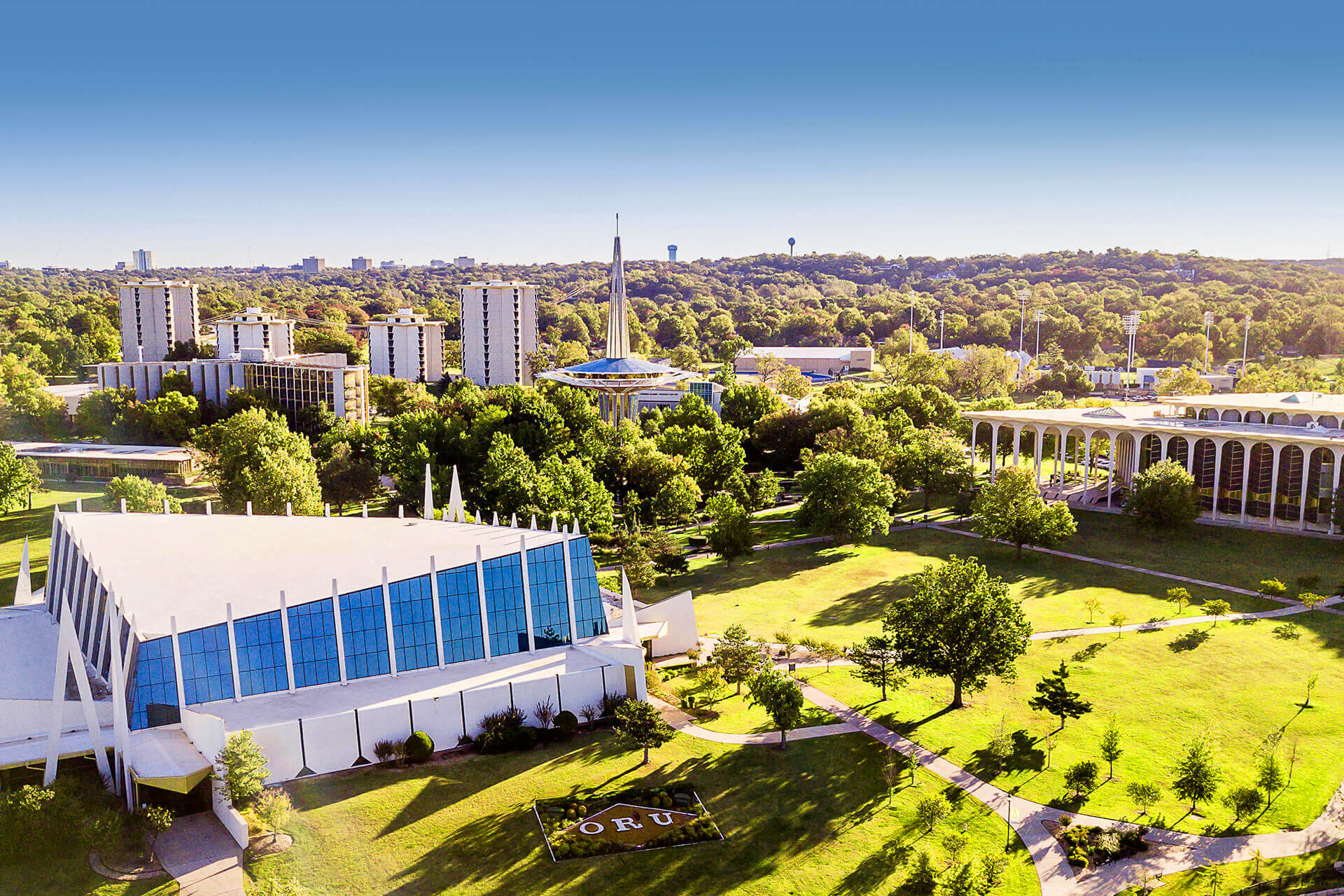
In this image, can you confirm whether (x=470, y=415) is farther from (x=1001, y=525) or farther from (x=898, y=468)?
(x=1001, y=525)

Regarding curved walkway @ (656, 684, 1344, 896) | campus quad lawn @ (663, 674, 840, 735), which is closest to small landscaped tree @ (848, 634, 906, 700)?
campus quad lawn @ (663, 674, 840, 735)

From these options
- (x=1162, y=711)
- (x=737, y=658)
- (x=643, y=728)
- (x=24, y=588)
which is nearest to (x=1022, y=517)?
(x=1162, y=711)

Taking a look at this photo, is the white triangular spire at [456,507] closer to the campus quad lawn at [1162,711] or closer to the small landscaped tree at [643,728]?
the small landscaped tree at [643,728]

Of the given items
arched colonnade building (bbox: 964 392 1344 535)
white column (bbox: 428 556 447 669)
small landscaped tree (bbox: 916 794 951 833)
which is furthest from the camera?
arched colonnade building (bbox: 964 392 1344 535)

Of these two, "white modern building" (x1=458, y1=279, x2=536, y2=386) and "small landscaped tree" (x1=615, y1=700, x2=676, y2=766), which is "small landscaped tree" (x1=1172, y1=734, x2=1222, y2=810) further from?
"white modern building" (x1=458, y1=279, x2=536, y2=386)

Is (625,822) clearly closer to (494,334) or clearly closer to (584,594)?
(584,594)

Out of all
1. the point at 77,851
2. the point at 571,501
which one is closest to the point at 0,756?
the point at 77,851
